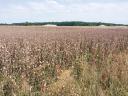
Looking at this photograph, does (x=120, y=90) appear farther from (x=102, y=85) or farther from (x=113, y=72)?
(x=113, y=72)

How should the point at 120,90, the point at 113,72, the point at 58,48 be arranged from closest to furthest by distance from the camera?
the point at 120,90
the point at 113,72
the point at 58,48

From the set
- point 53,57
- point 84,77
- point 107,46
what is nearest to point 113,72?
point 84,77

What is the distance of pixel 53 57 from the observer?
11516 millimetres

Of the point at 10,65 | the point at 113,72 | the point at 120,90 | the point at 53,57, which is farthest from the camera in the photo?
the point at 53,57

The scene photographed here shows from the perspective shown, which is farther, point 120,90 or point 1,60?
point 1,60

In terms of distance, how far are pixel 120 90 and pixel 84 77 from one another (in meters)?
1.37

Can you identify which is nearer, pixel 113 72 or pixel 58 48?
pixel 113 72

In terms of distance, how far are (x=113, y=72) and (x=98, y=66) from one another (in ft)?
3.94

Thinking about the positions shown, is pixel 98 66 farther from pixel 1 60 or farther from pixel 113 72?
pixel 1 60

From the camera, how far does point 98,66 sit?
11.8 m

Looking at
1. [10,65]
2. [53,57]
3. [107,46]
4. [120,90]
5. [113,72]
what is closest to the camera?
[120,90]

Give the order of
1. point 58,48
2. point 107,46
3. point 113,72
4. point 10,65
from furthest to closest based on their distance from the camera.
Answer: point 107,46
point 58,48
point 113,72
point 10,65

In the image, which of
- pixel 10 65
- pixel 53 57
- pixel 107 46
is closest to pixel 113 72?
pixel 53 57

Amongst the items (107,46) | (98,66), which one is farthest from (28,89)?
(107,46)
